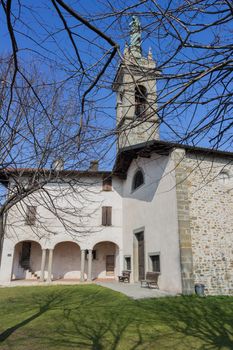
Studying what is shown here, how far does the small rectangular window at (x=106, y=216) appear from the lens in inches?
689

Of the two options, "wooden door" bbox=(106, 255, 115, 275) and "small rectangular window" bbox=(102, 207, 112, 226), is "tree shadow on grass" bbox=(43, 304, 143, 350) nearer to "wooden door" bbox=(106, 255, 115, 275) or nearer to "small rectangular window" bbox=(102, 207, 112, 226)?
"small rectangular window" bbox=(102, 207, 112, 226)

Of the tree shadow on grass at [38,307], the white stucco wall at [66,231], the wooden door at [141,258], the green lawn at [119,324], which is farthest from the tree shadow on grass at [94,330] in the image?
Answer: the white stucco wall at [66,231]

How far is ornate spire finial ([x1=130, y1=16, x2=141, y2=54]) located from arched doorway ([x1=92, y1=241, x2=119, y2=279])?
57.1 ft

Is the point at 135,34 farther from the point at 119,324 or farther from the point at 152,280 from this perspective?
the point at 152,280

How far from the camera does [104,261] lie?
747 inches

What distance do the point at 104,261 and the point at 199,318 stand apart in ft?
43.2

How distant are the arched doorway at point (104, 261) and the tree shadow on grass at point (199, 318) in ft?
34.2

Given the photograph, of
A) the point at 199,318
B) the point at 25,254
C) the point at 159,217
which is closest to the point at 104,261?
the point at 25,254

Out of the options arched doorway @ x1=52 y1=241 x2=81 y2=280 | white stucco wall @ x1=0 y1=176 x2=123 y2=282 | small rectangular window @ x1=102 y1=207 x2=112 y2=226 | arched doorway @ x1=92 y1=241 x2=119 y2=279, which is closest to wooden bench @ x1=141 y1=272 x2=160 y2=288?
white stucco wall @ x1=0 y1=176 x2=123 y2=282

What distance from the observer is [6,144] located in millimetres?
4539

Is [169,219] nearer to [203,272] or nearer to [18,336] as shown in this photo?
[203,272]

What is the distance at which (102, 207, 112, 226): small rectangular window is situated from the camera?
1750 centimetres

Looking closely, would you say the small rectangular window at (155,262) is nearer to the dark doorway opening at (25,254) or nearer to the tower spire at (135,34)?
the dark doorway opening at (25,254)

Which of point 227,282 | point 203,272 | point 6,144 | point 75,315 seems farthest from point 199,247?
point 6,144
